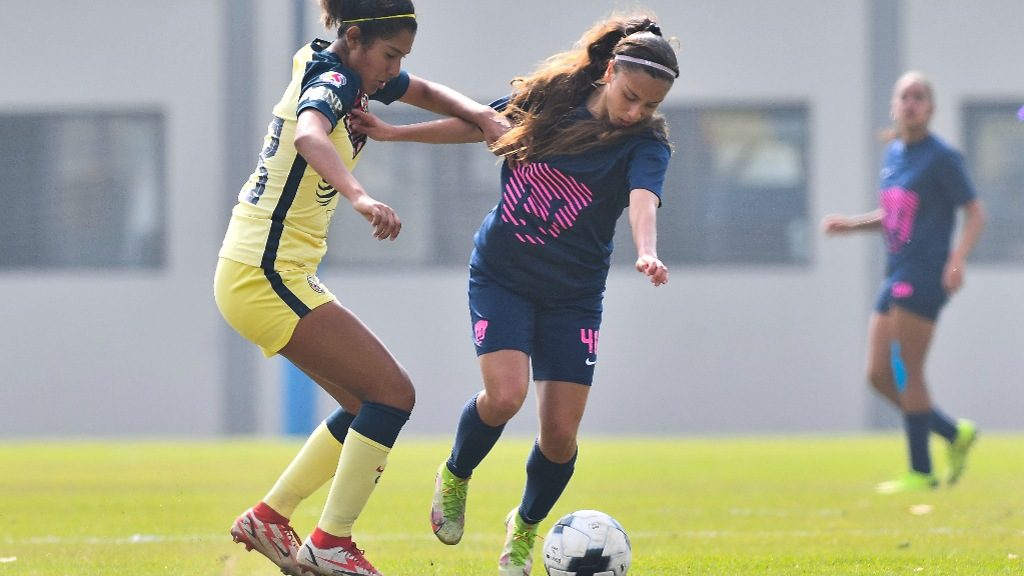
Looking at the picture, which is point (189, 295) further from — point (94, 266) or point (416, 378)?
point (416, 378)

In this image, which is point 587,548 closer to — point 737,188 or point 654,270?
point 654,270

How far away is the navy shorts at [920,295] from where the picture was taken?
29.1 ft

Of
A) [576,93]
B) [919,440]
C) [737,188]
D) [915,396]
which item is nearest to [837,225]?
[915,396]

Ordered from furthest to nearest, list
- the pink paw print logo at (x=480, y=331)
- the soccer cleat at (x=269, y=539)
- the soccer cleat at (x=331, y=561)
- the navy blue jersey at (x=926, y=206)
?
the navy blue jersey at (x=926, y=206)
the pink paw print logo at (x=480, y=331)
the soccer cleat at (x=269, y=539)
the soccer cleat at (x=331, y=561)

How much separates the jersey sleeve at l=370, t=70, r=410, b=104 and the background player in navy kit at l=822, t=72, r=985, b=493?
4.05m

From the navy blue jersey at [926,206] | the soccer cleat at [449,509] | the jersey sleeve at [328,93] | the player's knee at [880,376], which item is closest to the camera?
the jersey sleeve at [328,93]

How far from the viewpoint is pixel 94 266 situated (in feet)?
59.4

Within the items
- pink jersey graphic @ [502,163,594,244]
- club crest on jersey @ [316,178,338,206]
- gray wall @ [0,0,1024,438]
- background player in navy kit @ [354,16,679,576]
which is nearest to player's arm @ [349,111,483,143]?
background player in navy kit @ [354,16,679,576]

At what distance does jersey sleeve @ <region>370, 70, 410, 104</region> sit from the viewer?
5.31 meters

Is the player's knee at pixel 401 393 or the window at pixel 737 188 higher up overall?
the player's knee at pixel 401 393

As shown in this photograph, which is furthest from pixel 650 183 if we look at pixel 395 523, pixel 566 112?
pixel 395 523

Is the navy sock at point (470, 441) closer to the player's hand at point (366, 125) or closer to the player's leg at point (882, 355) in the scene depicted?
the player's hand at point (366, 125)

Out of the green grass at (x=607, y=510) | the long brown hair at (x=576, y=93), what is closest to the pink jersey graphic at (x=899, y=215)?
the green grass at (x=607, y=510)

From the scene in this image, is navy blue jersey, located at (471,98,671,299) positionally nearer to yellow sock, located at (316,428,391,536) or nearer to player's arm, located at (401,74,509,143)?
player's arm, located at (401,74,509,143)
